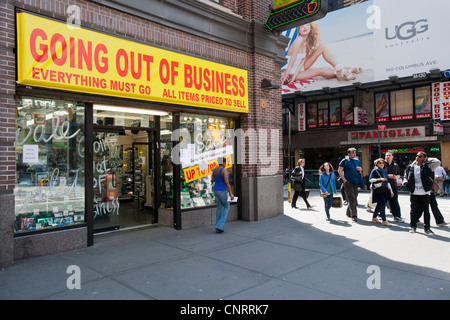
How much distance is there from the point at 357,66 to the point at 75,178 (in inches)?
902

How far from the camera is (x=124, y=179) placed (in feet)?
36.1

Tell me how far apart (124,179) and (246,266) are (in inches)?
267

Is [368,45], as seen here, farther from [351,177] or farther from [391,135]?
[351,177]

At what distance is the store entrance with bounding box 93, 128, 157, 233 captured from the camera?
25.2 ft

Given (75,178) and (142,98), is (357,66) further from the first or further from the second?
(75,178)

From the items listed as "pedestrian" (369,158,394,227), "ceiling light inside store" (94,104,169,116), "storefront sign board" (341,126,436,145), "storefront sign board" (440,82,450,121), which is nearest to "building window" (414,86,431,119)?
"storefront sign board" (440,82,450,121)

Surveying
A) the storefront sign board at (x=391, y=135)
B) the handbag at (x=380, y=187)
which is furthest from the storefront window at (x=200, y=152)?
the storefront sign board at (x=391, y=135)

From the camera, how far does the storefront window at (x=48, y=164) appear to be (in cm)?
578

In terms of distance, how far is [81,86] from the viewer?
6.07 meters

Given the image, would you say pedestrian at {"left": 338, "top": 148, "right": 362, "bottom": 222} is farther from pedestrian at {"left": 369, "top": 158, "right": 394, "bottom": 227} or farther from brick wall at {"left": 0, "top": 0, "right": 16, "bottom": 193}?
brick wall at {"left": 0, "top": 0, "right": 16, "bottom": 193}

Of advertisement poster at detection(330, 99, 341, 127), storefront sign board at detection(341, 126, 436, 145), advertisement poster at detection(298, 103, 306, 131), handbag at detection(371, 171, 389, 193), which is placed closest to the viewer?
handbag at detection(371, 171, 389, 193)

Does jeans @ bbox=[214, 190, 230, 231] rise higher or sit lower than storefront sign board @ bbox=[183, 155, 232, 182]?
lower

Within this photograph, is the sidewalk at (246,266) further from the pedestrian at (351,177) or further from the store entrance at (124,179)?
the pedestrian at (351,177)

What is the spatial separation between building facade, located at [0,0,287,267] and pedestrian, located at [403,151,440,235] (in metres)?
3.72
